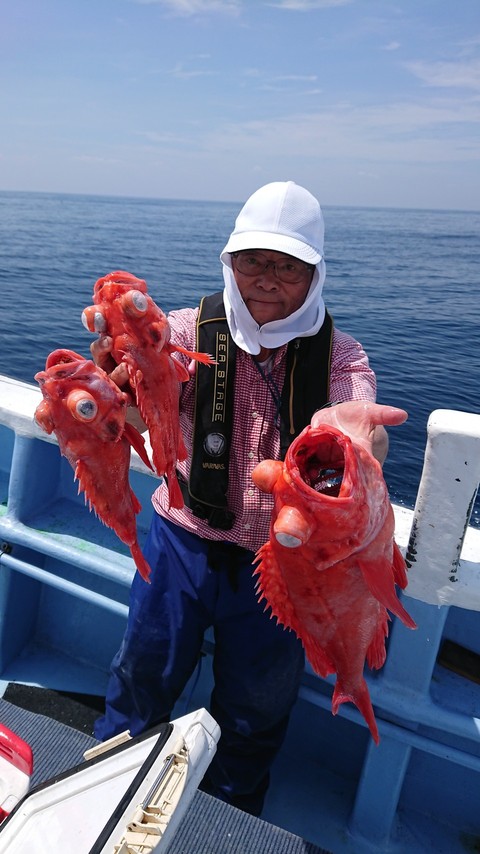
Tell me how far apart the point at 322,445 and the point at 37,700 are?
126 inches

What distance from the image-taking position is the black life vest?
2844 mm

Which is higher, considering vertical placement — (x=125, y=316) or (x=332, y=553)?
(x=125, y=316)

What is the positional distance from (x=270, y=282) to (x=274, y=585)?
4.57 ft

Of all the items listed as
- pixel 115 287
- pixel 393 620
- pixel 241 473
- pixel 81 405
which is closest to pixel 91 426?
pixel 81 405

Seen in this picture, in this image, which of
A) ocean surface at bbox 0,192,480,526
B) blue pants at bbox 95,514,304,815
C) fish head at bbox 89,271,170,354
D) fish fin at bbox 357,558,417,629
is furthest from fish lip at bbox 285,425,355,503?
ocean surface at bbox 0,192,480,526

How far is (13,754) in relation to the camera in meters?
2.23

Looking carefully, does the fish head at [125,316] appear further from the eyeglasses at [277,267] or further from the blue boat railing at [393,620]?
the blue boat railing at [393,620]

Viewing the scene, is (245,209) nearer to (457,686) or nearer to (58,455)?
(58,455)

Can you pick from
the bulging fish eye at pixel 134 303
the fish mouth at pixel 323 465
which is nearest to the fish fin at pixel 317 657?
the fish mouth at pixel 323 465

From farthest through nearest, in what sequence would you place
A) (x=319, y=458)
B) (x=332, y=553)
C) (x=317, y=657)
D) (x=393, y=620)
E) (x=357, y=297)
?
(x=357, y=297) → (x=393, y=620) → (x=317, y=657) → (x=319, y=458) → (x=332, y=553)

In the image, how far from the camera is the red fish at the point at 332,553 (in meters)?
1.64

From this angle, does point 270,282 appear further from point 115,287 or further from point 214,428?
point 115,287

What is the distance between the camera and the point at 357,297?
76.0 feet

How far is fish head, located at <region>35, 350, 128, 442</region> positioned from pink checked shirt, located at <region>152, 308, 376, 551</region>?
89cm
